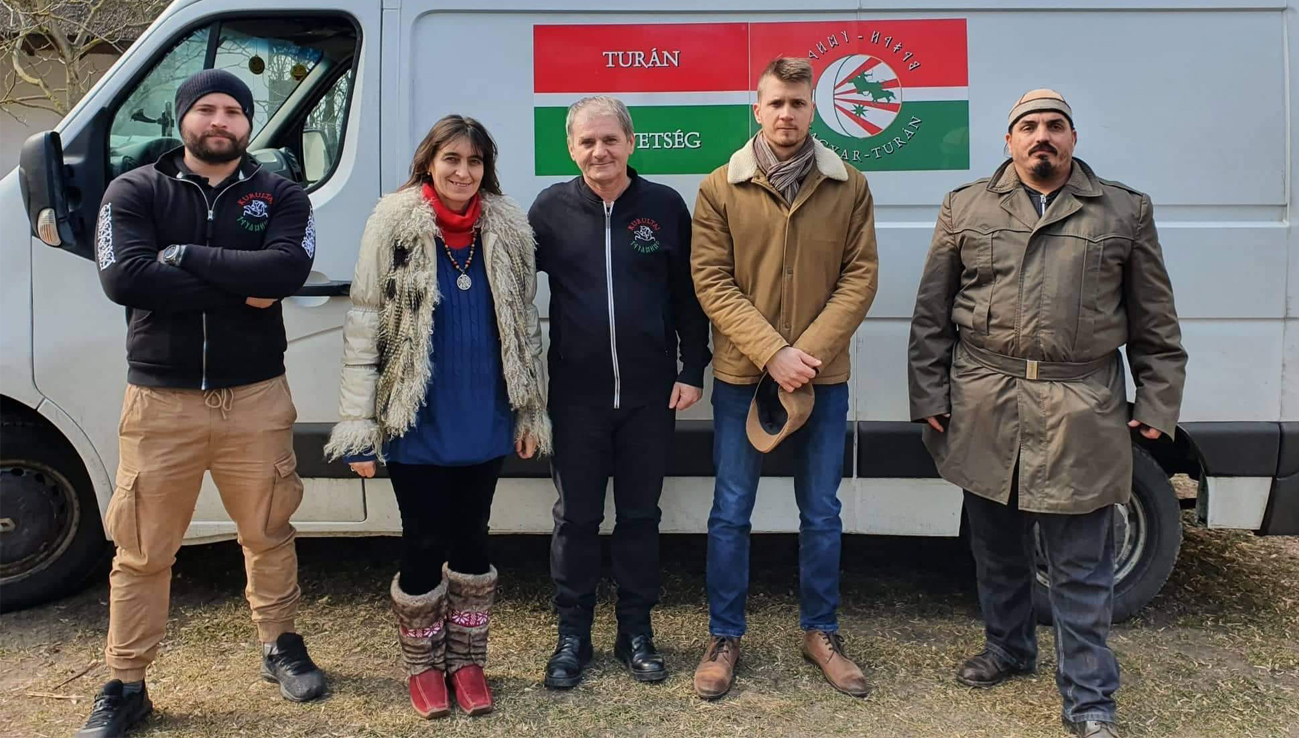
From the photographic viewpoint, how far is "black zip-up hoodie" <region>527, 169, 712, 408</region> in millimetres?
2787

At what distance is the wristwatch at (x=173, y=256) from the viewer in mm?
2471

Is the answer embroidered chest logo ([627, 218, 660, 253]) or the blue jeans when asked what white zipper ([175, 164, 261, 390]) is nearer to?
embroidered chest logo ([627, 218, 660, 253])

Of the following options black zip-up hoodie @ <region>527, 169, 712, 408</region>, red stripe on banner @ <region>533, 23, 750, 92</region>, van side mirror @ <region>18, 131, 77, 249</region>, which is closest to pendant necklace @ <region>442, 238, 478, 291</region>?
black zip-up hoodie @ <region>527, 169, 712, 408</region>

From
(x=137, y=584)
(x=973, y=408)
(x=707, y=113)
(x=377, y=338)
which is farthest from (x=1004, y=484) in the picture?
(x=137, y=584)

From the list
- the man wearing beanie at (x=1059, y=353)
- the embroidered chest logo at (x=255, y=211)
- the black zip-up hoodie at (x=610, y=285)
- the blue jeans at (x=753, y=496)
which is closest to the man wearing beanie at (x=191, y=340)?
the embroidered chest logo at (x=255, y=211)

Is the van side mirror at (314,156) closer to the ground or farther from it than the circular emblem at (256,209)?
farther from it

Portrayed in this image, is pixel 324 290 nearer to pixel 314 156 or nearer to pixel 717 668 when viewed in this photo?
pixel 314 156

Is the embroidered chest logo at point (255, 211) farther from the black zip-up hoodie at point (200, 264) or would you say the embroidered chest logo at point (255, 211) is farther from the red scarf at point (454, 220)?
the red scarf at point (454, 220)

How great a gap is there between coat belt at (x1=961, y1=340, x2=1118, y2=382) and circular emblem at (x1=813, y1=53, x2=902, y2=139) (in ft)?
3.14

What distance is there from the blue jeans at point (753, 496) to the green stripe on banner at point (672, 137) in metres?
0.80

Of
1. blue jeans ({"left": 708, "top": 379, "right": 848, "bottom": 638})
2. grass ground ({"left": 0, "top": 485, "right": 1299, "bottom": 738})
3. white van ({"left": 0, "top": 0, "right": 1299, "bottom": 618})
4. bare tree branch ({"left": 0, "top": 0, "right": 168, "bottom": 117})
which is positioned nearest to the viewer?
grass ground ({"left": 0, "top": 485, "right": 1299, "bottom": 738})

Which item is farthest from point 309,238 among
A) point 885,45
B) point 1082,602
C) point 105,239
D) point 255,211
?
point 1082,602

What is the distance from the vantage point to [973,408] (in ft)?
9.07

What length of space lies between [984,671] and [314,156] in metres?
2.78
